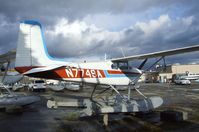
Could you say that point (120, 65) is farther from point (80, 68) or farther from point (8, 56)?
point (8, 56)

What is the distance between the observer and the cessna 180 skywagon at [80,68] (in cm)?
895

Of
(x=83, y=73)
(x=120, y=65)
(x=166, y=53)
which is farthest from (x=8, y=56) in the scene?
(x=166, y=53)

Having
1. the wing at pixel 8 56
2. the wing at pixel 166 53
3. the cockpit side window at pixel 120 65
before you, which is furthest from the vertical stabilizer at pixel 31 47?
the wing at pixel 8 56

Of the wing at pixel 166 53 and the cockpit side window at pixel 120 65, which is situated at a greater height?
the wing at pixel 166 53

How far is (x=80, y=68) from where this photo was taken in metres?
9.93

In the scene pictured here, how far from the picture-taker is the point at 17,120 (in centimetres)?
920

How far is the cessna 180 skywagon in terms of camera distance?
895 centimetres

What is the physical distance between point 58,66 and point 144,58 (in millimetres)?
4468

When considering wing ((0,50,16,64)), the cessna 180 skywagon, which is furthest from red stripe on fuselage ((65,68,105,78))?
wing ((0,50,16,64))

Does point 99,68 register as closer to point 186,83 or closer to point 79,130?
point 79,130

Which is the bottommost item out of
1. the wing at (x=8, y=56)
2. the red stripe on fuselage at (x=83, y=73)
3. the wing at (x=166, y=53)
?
the red stripe on fuselage at (x=83, y=73)

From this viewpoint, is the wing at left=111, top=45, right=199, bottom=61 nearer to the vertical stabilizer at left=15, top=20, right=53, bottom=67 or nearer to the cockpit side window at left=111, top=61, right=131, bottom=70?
the cockpit side window at left=111, top=61, right=131, bottom=70

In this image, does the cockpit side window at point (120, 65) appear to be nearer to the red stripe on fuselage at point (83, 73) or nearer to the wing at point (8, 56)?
the red stripe on fuselage at point (83, 73)

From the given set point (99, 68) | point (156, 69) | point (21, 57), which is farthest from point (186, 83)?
point (21, 57)
